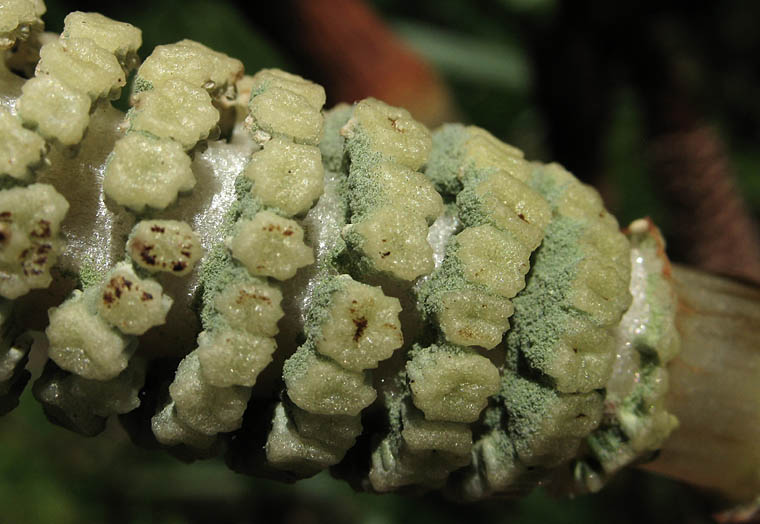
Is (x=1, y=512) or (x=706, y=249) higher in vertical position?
(x=706, y=249)

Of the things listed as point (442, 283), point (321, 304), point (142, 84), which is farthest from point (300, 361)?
point (142, 84)

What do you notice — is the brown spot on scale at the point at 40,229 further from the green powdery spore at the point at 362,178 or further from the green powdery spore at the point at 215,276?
the green powdery spore at the point at 362,178

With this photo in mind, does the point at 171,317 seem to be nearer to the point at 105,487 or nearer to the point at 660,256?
the point at 660,256

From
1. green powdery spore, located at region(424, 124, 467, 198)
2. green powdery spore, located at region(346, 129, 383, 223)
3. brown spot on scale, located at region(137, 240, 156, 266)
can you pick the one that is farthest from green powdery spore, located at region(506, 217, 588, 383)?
brown spot on scale, located at region(137, 240, 156, 266)

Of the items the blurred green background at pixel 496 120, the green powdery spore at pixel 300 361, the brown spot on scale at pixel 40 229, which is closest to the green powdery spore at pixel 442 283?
the green powdery spore at pixel 300 361

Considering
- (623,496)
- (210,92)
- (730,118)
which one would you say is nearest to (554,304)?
(210,92)

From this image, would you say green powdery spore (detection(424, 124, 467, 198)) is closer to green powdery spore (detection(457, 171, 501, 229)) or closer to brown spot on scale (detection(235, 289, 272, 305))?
green powdery spore (detection(457, 171, 501, 229))
